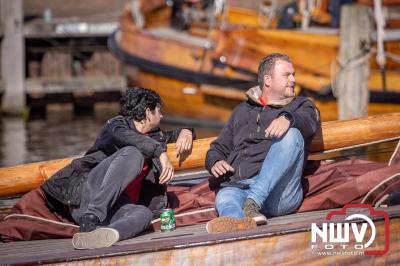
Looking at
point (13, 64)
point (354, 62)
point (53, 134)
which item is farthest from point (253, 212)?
point (13, 64)

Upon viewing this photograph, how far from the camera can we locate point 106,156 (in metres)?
6.88

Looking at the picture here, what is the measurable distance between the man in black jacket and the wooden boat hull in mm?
166

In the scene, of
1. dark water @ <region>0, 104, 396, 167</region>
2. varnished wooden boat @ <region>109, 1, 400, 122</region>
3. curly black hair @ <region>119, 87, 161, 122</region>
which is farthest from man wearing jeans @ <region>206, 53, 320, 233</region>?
varnished wooden boat @ <region>109, 1, 400, 122</region>

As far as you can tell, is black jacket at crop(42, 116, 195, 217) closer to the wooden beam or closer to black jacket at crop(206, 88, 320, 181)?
black jacket at crop(206, 88, 320, 181)

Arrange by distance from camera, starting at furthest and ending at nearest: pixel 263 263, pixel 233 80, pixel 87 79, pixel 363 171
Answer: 1. pixel 87 79
2. pixel 233 80
3. pixel 363 171
4. pixel 263 263

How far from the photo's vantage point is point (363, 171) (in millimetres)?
7133

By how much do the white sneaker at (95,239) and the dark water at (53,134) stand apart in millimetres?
5473

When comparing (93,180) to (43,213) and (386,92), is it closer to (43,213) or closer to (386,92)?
(43,213)

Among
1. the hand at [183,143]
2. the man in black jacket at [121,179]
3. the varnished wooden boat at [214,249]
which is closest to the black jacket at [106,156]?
the man in black jacket at [121,179]

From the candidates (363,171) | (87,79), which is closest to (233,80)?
(87,79)

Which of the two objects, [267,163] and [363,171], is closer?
[267,163]

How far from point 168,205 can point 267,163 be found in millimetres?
863

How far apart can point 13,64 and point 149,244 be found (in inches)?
554

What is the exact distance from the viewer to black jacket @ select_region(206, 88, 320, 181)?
6.75m
